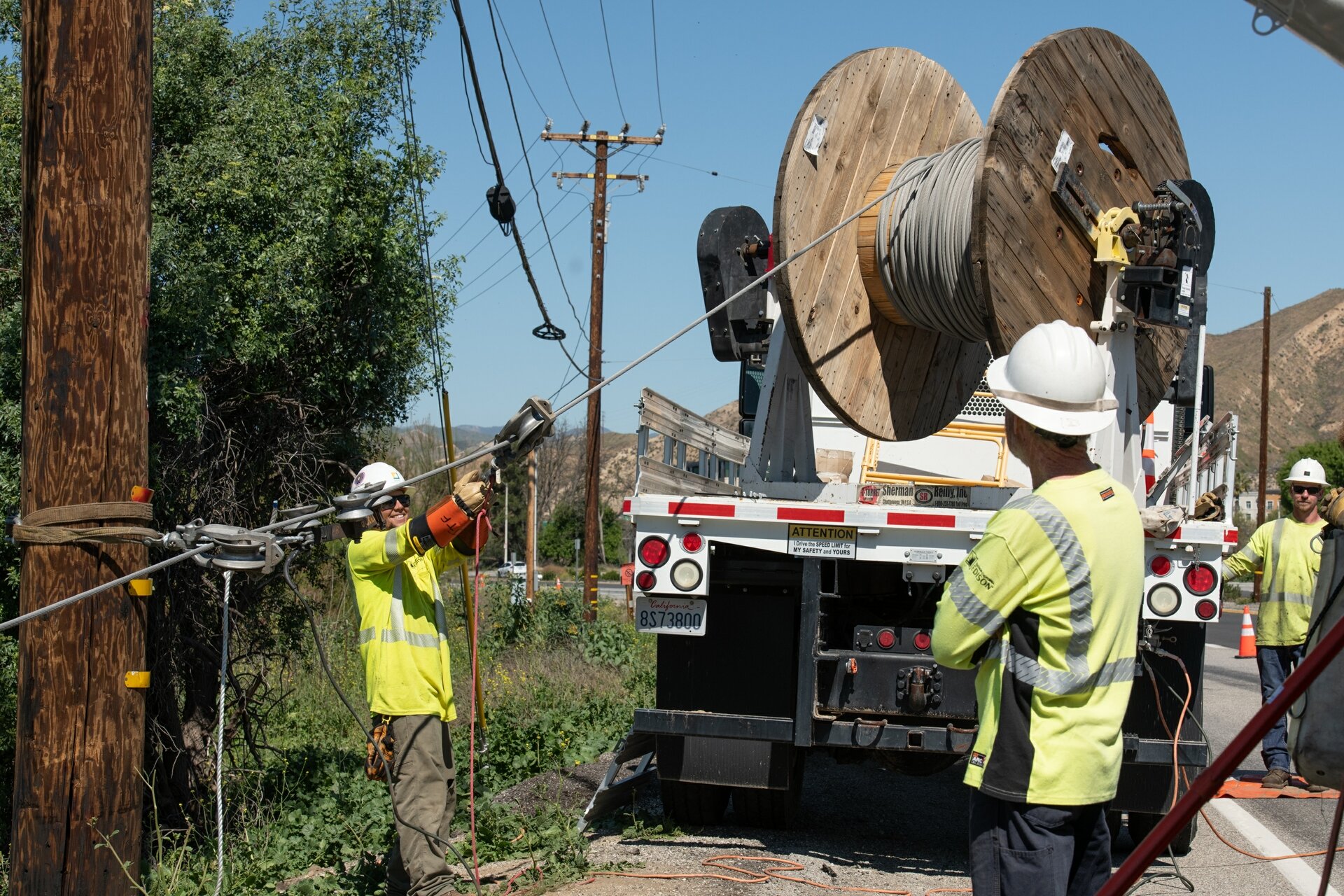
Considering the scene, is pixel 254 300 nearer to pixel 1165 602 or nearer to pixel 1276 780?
pixel 1165 602

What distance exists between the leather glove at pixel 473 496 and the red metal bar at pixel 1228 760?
9.47 feet

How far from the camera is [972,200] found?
5.79 m

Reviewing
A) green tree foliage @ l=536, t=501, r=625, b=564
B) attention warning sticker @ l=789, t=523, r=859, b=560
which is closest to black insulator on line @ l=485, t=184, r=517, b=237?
attention warning sticker @ l=789, t=523, r=859, b=560

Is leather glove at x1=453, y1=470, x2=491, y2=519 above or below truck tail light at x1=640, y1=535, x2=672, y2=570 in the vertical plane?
above

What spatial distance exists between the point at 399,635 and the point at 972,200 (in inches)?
119

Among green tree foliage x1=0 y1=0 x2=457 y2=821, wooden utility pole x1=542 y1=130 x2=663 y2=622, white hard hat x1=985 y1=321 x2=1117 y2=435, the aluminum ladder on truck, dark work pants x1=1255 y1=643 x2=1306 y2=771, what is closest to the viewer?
white hard hat x1=985 y1=321 x2=1117 y2=435

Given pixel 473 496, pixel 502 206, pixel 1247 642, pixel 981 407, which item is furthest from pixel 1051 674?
pixel 1247 642

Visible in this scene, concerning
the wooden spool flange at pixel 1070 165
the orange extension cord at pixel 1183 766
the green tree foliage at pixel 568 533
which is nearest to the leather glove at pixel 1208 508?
the wooden spool flange at pixel 1070 165

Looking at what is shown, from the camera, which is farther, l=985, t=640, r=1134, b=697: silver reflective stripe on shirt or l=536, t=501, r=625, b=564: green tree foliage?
l=536, t=501, r=625, b=564: green tree foliage

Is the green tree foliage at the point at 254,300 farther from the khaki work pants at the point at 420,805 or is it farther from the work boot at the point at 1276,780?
the work boot at the point at 1276,780

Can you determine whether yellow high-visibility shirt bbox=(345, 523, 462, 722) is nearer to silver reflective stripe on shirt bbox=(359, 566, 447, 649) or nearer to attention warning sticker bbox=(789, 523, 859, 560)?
silver reflective stripe on shirt bbox=(359, 566, 447, 649)

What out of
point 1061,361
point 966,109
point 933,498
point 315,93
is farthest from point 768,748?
point 315,93

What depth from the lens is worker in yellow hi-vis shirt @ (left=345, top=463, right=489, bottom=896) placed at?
17.4 feet

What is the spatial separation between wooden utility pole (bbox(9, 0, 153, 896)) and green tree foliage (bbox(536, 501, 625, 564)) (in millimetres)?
63534
